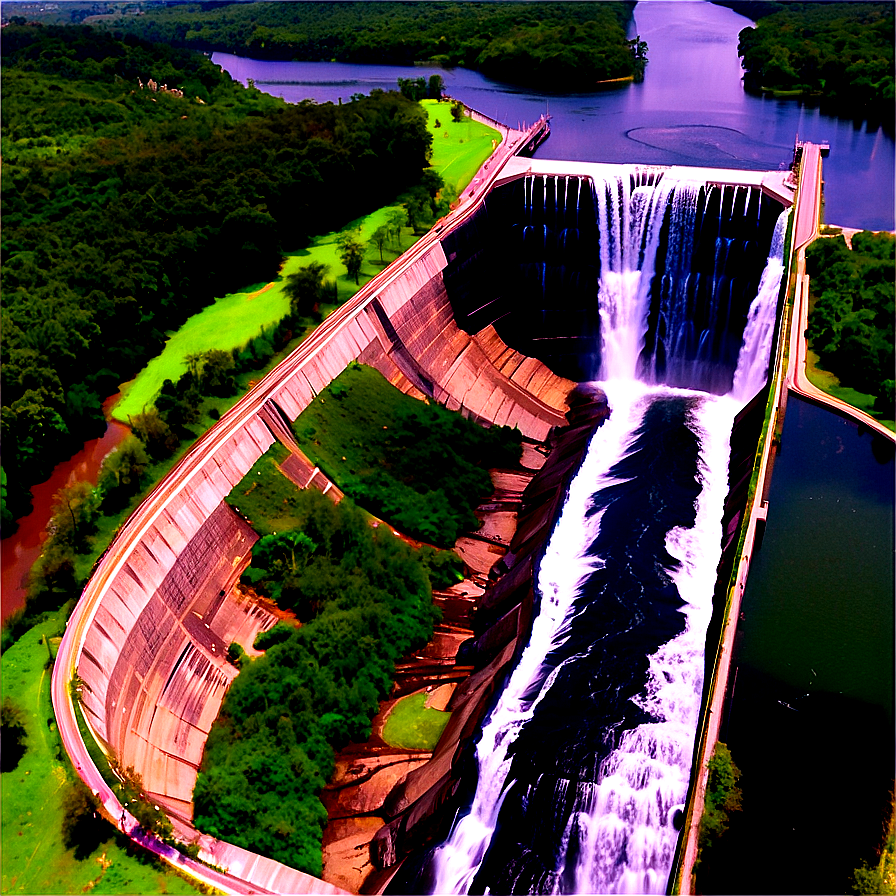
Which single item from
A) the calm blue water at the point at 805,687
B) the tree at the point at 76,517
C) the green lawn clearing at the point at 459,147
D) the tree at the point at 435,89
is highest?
the tree at the point at 435,89

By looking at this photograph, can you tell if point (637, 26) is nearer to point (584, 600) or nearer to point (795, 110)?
point (795, 110)

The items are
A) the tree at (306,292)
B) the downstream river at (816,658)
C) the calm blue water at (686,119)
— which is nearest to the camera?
the downstream river at (816,658)

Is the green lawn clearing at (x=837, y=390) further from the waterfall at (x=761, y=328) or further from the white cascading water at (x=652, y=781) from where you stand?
the white cascading water at (x=652, y=781)

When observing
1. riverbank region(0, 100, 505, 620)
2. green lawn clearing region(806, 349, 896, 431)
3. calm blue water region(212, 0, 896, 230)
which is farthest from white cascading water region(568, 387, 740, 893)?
calm blue water region(212, 0, 896, 230)

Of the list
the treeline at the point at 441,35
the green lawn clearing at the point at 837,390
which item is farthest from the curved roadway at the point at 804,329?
the treeline at the point at 441,35

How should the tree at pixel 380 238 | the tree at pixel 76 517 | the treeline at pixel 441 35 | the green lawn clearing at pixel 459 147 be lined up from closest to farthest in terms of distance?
the tree at pixel 76 517, the tree at pixel 380 238, the green lawn clearing at pixel 459 147, the treeline at pixel 441 35

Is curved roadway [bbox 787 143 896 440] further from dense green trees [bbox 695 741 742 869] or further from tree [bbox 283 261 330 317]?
tree [bbox 283 261 330 317]
